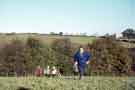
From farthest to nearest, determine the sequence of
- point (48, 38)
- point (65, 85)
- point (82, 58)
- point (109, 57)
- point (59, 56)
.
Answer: point (48, 38)
point (109, 57)
point (59, 56)
point (82, 58)
point (65, 85)

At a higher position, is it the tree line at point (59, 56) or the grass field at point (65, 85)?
the grass field at point (65, 85)

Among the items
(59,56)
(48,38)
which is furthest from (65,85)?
(48,38)

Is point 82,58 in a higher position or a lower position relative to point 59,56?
higher

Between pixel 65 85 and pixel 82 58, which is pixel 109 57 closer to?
pixel 82 58

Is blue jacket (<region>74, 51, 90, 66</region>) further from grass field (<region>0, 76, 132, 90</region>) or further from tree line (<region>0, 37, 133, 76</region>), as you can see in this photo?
tree line (<region>0, 37, 133, 76</region>)

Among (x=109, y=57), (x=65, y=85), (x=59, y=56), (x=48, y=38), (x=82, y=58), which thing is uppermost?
(x=82, y=58)

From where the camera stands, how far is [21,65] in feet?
130

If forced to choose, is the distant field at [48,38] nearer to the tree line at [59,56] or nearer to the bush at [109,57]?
the tree line at [59,56]

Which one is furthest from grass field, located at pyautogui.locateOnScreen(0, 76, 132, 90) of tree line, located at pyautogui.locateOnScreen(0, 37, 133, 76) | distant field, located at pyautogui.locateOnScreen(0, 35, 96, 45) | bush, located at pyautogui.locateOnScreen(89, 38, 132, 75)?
distant field, located at pyautogui.locateOnScreen(0, 35, 96, 45)

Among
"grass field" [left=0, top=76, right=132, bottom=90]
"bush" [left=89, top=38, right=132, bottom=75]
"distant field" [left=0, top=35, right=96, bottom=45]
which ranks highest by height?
"distant field" [left=0, top=35, right=96, bottom=45]

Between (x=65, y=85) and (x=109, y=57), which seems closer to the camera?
(x=65, y=85)

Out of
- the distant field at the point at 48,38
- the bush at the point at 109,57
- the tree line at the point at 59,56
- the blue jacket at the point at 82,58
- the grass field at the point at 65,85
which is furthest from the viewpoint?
the distant field at the point at 48,38

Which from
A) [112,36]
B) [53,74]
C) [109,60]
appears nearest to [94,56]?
[109,60]

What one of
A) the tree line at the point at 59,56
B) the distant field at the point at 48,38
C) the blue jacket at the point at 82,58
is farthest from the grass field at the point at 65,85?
the distant field at the point at 48,38
